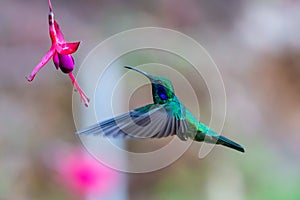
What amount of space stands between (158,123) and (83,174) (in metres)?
1.12

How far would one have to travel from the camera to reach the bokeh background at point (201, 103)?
167 centimetres

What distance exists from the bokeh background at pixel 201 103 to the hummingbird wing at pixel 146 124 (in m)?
1.04

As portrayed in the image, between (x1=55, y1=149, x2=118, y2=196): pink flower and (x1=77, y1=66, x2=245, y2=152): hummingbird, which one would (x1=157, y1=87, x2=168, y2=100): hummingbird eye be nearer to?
(x1=77, y1=66, x2=245, y2=152): hummingbird

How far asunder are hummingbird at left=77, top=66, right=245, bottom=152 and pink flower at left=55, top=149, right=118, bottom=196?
101cm

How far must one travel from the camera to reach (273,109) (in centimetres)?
209

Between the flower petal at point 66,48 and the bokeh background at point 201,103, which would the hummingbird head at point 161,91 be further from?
the bokeh background at point 201,103

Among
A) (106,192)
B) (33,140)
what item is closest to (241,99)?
(106,192)

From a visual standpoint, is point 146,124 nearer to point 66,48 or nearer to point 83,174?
point 66,48

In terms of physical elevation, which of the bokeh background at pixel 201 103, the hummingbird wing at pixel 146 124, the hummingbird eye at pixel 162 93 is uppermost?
the bokeh background at pixel 201 103

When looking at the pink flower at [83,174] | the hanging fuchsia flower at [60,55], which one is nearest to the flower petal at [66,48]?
the hanging fuchsia flower at [60,55]

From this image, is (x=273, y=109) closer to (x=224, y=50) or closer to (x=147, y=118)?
(x=224, y=50)

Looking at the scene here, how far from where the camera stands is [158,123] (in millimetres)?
476

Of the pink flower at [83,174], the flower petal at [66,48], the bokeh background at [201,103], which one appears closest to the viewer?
the flower petal at [66,48]

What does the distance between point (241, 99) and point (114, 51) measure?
562mm
